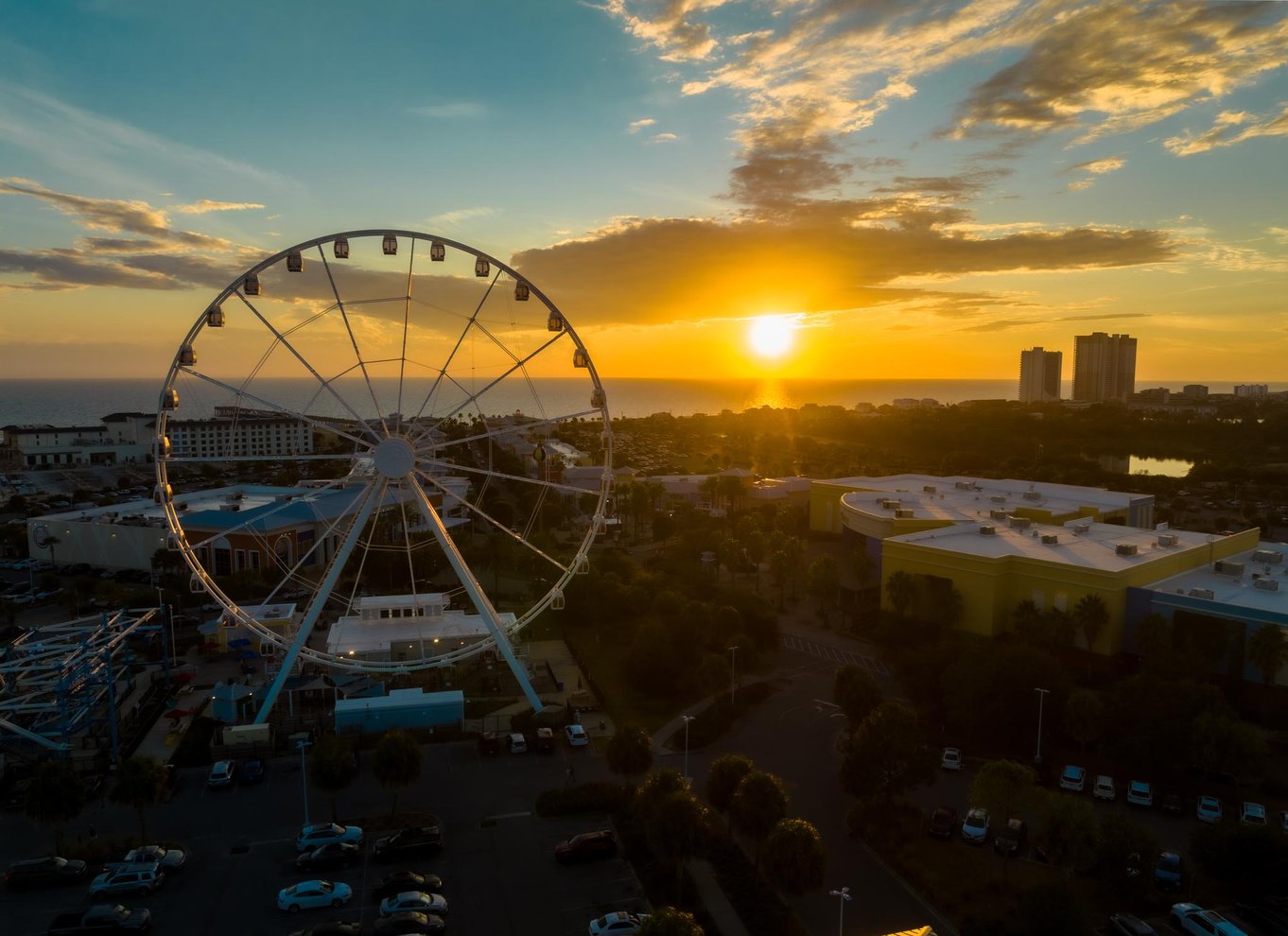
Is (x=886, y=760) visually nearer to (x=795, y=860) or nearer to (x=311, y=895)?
(x=795, y=860)

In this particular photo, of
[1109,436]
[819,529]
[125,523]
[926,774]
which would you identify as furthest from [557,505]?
[1109,436]

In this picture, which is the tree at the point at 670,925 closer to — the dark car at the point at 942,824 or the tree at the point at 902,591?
the dark car at the point at 942,824

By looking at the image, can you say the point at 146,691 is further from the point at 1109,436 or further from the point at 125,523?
the point at 1109,436

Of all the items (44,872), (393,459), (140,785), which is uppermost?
(393,459)

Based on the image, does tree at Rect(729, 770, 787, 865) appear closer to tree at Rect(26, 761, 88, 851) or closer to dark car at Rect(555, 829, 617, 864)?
dark car at Rect(555, 829, 617, 864)

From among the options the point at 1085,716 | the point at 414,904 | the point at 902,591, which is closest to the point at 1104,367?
the point at 902,591

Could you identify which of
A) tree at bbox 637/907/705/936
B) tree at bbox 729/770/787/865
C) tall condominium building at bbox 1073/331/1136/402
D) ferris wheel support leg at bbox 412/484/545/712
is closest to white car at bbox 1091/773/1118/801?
tree at bbox 729/770/787/865
